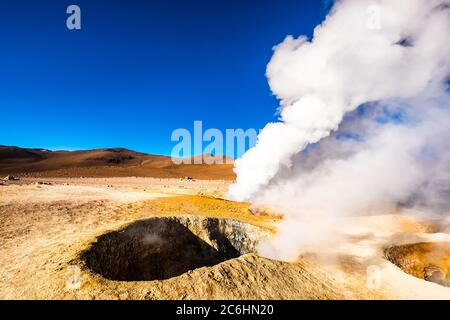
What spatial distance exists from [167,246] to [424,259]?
11566mm

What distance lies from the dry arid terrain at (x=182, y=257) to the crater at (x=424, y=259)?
0.18 feet

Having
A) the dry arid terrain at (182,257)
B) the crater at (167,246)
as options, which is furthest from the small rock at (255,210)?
the crater at (167,246)

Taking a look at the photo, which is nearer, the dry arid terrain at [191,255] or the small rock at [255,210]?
the dry arid terrain at [191,255]

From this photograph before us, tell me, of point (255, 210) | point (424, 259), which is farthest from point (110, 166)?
point (424, 259)

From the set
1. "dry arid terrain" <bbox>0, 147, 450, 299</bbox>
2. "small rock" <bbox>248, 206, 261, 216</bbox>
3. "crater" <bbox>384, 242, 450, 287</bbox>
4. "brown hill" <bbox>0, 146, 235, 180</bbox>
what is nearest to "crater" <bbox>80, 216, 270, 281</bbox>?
"dry arid terrain" <bbox>0, 147, 450, 299</bbox>

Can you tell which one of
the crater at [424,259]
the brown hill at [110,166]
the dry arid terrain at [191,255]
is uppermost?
the brown hill at [110,166]

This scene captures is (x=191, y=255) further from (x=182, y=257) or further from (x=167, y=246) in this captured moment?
(x=167, y=246)

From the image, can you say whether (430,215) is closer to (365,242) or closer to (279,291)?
(365,242)

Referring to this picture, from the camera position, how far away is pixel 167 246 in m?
13.3

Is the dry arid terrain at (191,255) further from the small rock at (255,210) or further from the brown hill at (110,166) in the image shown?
the brown hill at (110,166)

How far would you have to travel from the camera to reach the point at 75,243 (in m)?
9.66

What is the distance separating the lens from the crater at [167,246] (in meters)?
10.3
